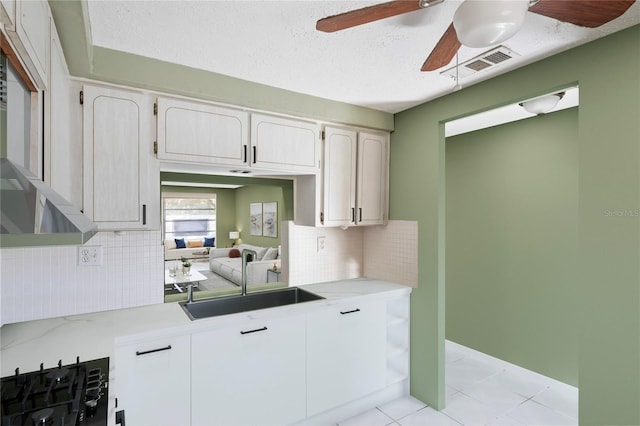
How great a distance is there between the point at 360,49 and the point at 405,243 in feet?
5.26

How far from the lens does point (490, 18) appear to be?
44.5 inches

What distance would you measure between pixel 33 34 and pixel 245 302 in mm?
1945

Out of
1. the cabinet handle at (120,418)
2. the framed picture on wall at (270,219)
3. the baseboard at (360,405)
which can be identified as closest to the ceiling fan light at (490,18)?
the cabinet handle at (120,418)

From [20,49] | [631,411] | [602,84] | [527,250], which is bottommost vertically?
[631,411]

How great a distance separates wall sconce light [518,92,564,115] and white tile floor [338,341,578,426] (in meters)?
2.23

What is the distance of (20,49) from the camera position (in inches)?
37.9

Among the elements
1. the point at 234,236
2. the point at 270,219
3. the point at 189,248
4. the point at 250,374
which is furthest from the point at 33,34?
the point at 234,236

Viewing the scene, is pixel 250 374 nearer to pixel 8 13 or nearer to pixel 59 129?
pixel 59 129

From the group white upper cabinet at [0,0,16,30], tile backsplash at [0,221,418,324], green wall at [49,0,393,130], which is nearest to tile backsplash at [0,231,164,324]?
tile backsplash at [0,221,418,324]

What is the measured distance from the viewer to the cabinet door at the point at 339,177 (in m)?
2.72

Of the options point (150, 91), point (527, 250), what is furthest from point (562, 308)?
point (150, 91)

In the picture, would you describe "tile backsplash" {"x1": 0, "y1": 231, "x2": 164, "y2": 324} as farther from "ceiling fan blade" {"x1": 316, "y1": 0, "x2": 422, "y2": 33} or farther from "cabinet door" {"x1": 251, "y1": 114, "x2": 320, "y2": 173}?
"ceiling fan blade" {"x1": 316, "y1": 0, "x2": 422, "y2": 33}

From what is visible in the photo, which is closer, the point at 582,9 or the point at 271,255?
the point at 582,9

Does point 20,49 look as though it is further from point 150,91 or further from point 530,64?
point 530,64
